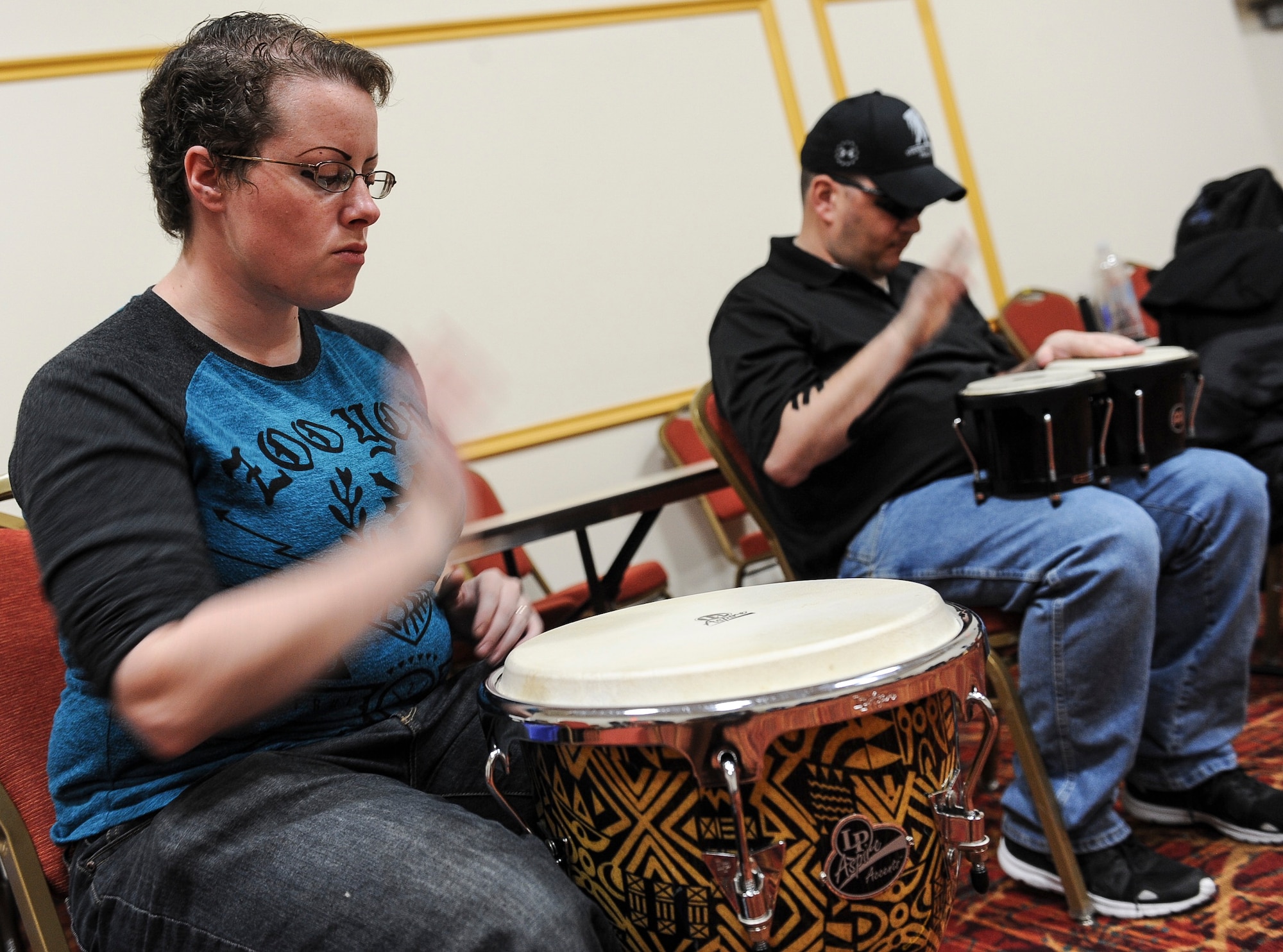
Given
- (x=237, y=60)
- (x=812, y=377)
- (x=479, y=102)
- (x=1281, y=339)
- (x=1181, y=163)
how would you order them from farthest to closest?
(x=1181, y=163), (x=479, y=102), (x=1281, y=339), (x=812, y=377), (x=237, y=60)

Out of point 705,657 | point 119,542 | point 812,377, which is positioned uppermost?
point 119,542

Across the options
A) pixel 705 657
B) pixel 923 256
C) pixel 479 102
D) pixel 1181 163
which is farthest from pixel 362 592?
pixel 1181 163

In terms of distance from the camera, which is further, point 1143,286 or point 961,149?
point 961,149

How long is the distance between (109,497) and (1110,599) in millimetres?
1345

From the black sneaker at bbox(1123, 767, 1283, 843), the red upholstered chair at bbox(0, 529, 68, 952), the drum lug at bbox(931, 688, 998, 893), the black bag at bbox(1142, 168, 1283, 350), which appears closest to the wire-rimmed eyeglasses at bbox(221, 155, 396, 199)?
the red upholstered chair at bbox(0, 529, 68, 952)

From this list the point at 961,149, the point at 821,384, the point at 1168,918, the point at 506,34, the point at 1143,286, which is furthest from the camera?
the point at 961,149

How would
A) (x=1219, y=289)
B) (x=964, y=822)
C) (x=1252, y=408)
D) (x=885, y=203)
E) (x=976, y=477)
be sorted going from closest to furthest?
(x=964, y=822) → (x=976, y=477) → (x=885, y=203) → (x=1252, y=408) → (x=1219, y=289)

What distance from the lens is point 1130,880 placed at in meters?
1.59

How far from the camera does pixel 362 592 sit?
0.85m

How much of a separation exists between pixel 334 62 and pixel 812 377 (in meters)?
0.98

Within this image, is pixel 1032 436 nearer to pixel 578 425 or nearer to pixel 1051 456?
pixel 1051 456

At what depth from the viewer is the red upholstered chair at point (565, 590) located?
113 inches

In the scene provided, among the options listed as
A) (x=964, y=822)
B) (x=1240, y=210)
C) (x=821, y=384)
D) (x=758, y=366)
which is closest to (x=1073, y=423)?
(x=821, y=384)

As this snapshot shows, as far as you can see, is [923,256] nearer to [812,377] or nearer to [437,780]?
[812,377]
